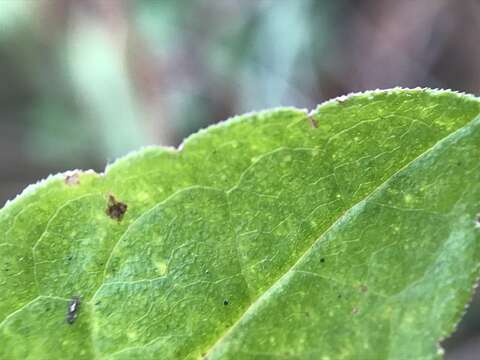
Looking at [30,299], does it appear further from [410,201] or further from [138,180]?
[410,201]

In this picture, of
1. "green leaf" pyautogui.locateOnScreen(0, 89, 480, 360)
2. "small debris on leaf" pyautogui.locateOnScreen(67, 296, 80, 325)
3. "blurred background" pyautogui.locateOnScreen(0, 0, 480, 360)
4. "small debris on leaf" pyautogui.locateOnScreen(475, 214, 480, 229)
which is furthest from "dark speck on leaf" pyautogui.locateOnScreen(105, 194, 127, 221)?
"blurred background" pyautogui.locateOnScreen(0, 0, 480, 360)

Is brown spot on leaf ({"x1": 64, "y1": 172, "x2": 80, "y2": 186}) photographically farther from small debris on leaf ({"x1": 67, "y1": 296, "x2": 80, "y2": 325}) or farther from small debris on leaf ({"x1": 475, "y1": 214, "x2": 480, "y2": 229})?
small debris on leaf ({"x1": 475, "y1": 214, "x2": 480, "y2": 229})

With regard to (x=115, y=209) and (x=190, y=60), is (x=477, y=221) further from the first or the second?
(x=190, y=60)

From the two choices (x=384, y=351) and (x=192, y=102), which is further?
(x=192, y=102)

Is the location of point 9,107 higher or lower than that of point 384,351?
higher

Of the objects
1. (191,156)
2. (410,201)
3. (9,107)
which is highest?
(9,107)

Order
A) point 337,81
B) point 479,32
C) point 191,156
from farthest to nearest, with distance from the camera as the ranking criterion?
point 337,81 → point 479,32 → point 191,156

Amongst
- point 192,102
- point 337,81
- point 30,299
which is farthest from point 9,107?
point 30,299

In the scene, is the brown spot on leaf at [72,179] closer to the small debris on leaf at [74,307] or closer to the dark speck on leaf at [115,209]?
the dark speck on leaf at [115,209]
